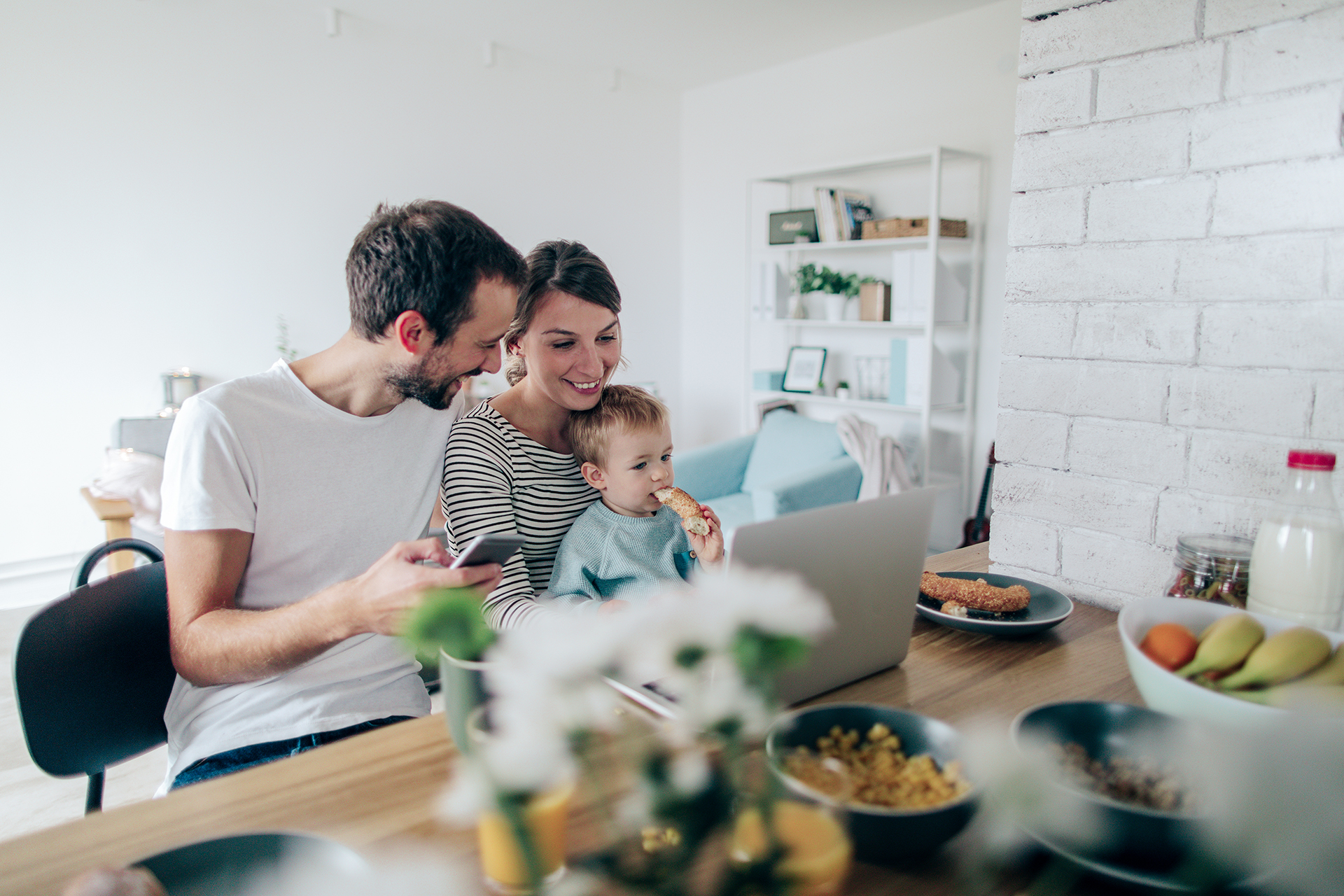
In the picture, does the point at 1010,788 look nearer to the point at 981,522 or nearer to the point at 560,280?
the point at 560,280

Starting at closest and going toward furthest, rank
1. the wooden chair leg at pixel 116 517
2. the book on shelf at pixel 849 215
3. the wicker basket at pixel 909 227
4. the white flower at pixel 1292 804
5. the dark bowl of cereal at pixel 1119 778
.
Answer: the white flower at pixel 1292 804
the dark bowl of cereal at pixel 1119 778
the wooden chair leg at pixel 116 517
the wicker basket at pixel 909 227
the book on shelf at pixel 849 215

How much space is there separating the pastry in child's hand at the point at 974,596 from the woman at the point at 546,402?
0.61 meters

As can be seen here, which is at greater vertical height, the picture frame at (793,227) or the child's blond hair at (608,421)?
the picture frame at (793,227)

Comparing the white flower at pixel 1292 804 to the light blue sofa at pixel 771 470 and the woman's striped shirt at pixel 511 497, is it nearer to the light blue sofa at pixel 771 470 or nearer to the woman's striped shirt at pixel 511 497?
the woman's striped shirt at pixel 511 497

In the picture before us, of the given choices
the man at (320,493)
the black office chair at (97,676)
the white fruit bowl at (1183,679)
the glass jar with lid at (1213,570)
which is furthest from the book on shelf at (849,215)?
the black office chair at (97,676)

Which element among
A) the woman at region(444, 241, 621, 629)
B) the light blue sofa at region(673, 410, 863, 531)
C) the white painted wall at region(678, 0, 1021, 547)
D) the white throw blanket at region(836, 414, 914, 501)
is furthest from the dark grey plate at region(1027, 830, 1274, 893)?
the white throw blanket at region(836, 414, 914, 501)

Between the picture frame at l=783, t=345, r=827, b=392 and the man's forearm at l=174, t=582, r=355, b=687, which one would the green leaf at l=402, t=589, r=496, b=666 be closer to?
the man's forearm at l=174, t=582, r=355, b=687

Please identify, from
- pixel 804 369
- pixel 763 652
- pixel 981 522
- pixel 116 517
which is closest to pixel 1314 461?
pixel 763 652

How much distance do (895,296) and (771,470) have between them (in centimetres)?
110

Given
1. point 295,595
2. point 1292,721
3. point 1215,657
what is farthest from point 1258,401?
point 295,595

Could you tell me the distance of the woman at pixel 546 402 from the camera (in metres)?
1.36

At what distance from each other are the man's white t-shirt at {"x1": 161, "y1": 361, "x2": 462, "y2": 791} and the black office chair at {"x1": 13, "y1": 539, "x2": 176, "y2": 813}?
6 centimetres

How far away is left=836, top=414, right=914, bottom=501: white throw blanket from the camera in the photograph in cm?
391

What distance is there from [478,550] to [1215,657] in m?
0.75
